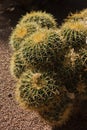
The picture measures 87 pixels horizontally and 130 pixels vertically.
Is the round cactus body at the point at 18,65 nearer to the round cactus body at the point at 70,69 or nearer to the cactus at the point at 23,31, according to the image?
the cactus at the point at 23,31

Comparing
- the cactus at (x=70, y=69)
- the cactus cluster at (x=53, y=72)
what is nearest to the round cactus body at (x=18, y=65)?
the cactus cluster at (x=53, y=72)

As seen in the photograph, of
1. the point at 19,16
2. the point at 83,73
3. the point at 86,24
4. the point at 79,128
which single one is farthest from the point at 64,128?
the point at 19,16

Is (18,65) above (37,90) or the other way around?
above

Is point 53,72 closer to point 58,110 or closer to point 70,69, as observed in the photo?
point 70,69

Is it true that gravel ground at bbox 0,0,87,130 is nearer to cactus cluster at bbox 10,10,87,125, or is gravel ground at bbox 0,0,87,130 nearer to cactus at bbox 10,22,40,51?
cactus cluster at bbox 10,10,87,125

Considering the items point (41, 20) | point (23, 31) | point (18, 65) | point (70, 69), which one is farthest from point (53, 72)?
point (41, 20)

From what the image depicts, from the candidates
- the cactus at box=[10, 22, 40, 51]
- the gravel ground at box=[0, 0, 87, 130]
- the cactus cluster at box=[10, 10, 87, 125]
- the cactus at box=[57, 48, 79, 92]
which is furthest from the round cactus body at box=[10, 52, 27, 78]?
the gravel ground at box=[0, 0, 87, 130]

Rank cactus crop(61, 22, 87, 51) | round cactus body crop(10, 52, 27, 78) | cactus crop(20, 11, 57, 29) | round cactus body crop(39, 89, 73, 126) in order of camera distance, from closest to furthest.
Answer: round cactus body crop(39, 89, 73, 126) < cactus crop(61, 22, 87, 51) < round cactus body crop(10, 52, 27, 78) < cactus crop(20, 11, 57, 29)
